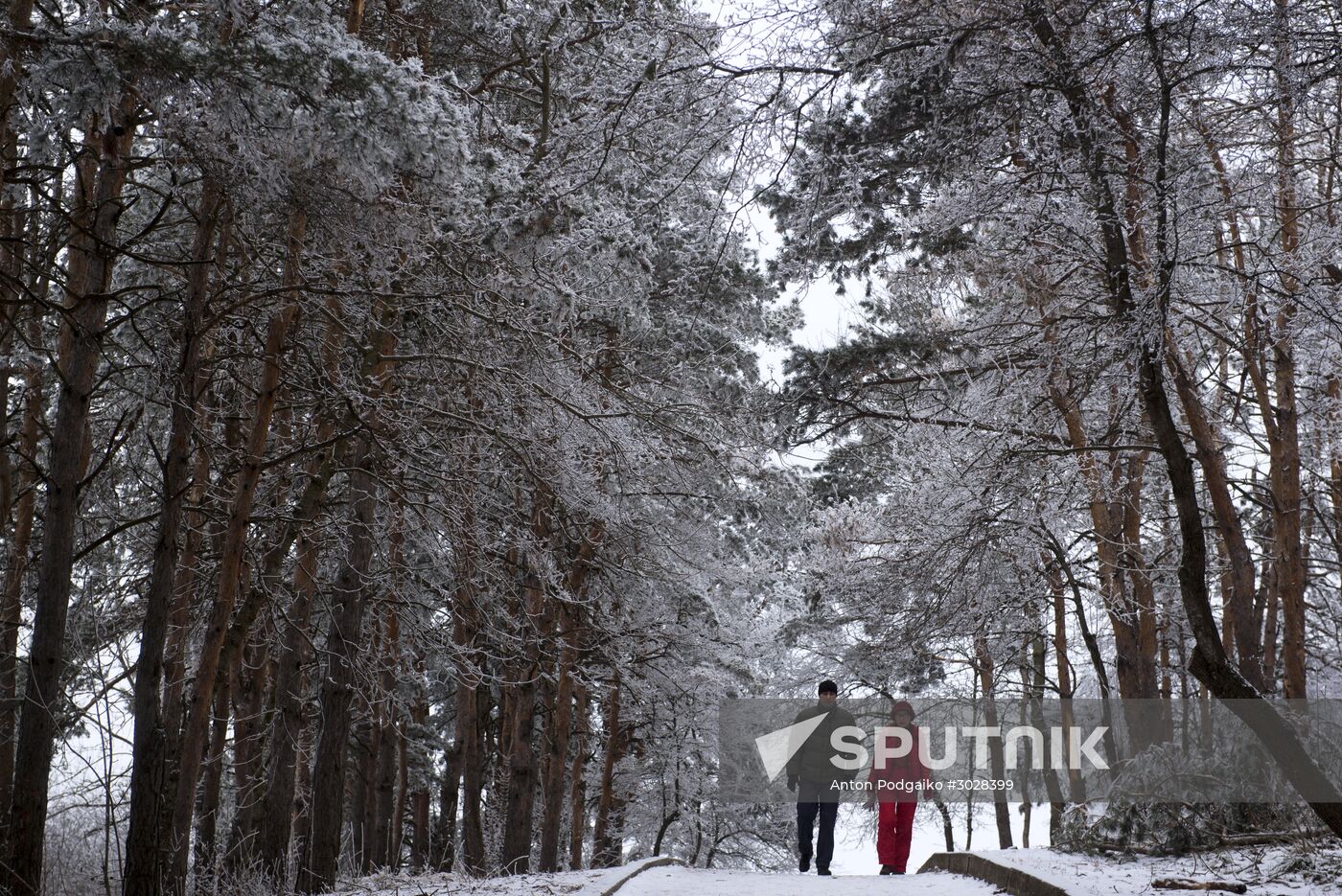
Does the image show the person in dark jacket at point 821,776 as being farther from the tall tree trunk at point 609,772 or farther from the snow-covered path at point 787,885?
the tall tree trunk at point 609,772

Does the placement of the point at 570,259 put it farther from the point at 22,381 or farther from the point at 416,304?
the point at 22,381

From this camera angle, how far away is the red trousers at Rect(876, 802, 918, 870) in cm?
1121

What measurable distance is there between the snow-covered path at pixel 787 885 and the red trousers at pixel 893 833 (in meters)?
1.20

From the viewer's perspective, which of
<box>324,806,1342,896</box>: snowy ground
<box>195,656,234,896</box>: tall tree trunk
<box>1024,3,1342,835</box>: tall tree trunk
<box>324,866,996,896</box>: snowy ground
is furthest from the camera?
<box>195,656,234,896</box>: tall tree trunk

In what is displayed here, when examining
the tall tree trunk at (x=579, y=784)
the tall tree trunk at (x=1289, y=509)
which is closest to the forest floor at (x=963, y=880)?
the tall tree trunk at (x=1289, y=509)

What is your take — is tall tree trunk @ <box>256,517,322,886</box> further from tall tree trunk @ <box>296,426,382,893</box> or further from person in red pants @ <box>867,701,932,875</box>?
person in red pants @ <box>867,701,932,875</box>

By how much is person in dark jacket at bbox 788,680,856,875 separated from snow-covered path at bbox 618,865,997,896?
1.03 m

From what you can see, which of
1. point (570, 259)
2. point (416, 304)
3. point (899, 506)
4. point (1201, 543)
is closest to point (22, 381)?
point (416, 304)

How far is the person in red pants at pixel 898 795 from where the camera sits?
10.9m

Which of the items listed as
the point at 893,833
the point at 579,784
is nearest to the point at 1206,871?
the point at 893,833

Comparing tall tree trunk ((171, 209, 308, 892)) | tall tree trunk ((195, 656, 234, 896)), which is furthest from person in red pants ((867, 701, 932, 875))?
tall tree trunk ((195, 656, 234, 896))

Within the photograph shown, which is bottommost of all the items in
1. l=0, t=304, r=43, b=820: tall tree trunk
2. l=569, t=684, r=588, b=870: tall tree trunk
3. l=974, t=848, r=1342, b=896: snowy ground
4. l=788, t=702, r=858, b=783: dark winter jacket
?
l=569, t=684, r=588, b=870: tall tree trunk

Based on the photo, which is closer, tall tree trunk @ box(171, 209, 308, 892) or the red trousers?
tall tree trunk @ box(171, 209, 308, 892)

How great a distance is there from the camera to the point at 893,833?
37.1ft
